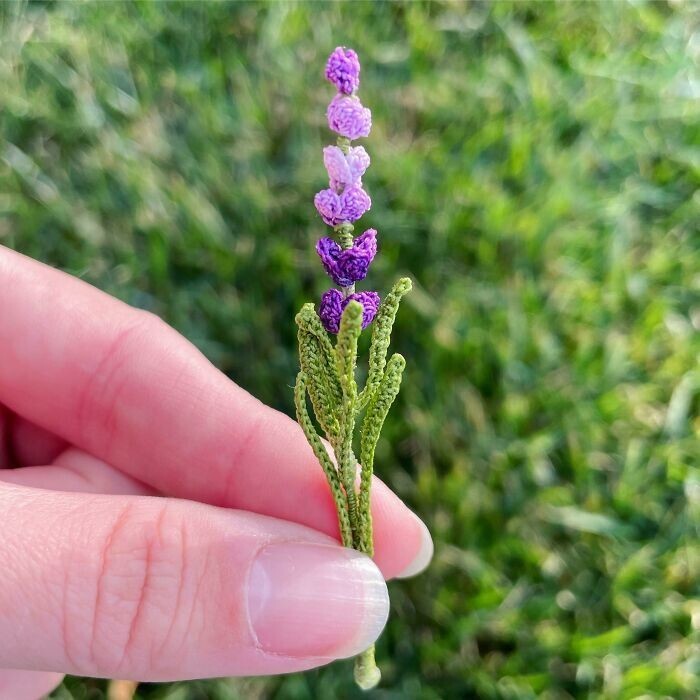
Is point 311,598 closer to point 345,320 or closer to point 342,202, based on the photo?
point 345,320

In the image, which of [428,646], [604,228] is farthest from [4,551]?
[604,228]

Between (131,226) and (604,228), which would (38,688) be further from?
(604,228)

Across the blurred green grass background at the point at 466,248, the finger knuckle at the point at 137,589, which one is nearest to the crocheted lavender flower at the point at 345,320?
the finger knuckle at the point at 137,589

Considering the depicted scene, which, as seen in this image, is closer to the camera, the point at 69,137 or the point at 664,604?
the point at 664,604

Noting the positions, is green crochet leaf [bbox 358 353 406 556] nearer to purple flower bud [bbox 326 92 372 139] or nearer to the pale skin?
the pale skin

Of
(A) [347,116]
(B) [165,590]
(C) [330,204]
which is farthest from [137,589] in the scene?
(A) [347,116]
